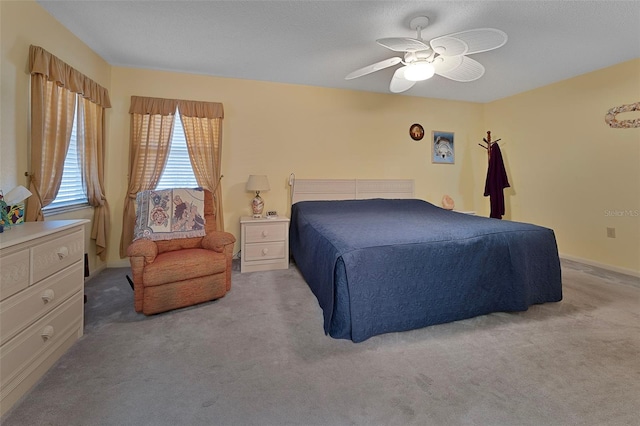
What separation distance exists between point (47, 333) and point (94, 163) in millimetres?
2065

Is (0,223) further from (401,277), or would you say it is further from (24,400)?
(401,277)

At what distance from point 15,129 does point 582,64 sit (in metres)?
5.56

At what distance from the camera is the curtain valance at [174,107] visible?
3.26 meters

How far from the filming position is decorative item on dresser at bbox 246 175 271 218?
342 centimetres

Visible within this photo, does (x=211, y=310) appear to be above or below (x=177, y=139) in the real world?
below

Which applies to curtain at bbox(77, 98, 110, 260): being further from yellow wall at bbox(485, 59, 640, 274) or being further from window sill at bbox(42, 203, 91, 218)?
yellow wall at bbox(485, 59, 640, 274)

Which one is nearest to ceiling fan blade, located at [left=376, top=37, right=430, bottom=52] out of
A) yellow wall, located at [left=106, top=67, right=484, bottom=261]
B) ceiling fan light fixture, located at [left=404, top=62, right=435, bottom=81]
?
ceiling fan light fixture, located at [left=404, top=62, right=435, bottom=81]

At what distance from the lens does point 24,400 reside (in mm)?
1325

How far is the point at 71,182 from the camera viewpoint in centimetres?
268

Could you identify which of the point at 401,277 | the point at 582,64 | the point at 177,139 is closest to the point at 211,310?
the point at 401,277

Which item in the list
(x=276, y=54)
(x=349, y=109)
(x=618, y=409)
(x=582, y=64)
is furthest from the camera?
(x=349, y=109)

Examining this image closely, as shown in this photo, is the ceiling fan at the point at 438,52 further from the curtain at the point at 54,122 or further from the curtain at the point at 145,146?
the curtain at the point at 54,122

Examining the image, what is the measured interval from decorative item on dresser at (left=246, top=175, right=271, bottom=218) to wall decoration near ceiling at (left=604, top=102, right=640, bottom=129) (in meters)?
4.22

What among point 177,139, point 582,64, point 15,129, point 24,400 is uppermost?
point 582,64
